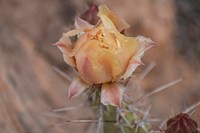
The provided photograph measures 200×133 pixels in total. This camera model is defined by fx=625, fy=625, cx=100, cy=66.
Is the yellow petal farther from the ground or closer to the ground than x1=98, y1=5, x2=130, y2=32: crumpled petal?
closer to the ground

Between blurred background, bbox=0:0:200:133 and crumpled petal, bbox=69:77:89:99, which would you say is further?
blurred background, bbox=0:0:200:133

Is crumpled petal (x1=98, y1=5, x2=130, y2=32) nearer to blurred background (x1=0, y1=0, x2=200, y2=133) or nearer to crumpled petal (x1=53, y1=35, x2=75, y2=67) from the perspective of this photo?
crumpled petal (x1=53, y1=35, x2=75, y2=67)

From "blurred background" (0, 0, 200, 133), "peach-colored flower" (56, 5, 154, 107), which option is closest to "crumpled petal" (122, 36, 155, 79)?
"peach-colored flower" (56, 5, 154, 107)

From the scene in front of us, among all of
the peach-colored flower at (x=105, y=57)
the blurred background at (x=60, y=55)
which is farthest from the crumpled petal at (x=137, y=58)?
the blurred background at (x=60, y=55)

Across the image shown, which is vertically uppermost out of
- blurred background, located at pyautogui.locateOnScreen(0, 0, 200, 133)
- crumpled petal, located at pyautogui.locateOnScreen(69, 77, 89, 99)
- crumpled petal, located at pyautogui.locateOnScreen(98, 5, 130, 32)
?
crumpled petal, located at pyautogui.locateOnScreen(98, 5, 130, 32)

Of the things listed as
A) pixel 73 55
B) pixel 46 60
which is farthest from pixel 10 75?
pixel 73 55

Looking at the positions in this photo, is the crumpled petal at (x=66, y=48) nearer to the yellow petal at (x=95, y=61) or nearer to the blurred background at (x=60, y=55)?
the yellow petal at (x=95, y=61)

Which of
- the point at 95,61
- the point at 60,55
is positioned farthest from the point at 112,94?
the point at 60,55
